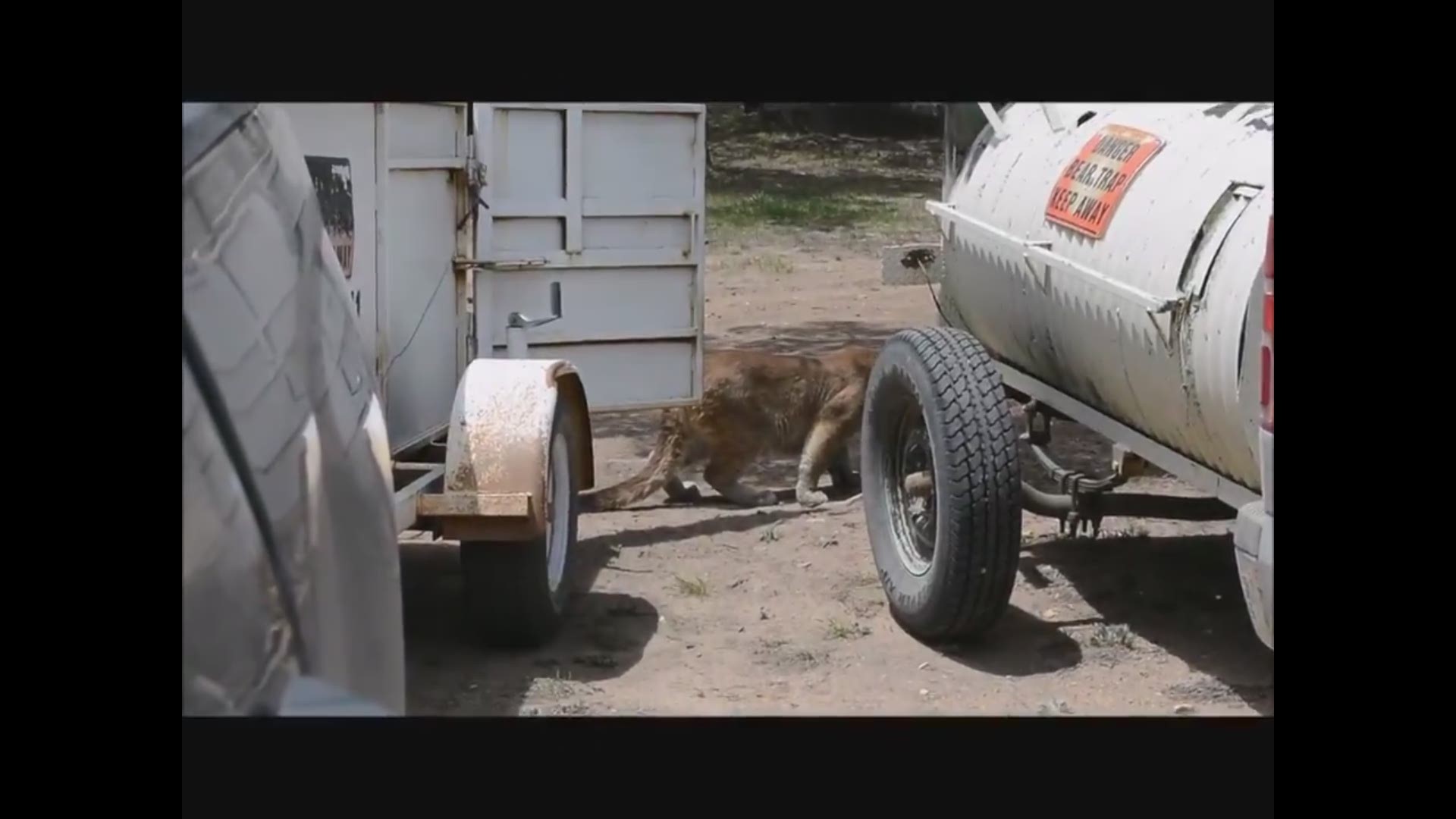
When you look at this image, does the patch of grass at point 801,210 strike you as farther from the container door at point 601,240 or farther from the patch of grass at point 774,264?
the container door at point 601,240

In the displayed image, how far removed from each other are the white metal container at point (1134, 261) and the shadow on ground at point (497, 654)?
1973mm

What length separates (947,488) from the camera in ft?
21.0

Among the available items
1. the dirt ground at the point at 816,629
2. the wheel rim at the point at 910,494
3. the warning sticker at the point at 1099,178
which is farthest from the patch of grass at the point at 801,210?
the warning sticker at the point at 1099,178

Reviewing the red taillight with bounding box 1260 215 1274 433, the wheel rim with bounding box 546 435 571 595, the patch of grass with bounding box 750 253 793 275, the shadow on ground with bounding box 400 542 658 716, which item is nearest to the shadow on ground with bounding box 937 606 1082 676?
Result: the shadow on ground with bounding box 400 542 658 716

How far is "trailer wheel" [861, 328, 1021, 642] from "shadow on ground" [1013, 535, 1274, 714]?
69cm

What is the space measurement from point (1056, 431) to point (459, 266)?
14.7 feet

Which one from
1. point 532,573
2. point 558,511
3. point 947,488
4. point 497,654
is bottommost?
point 497,654

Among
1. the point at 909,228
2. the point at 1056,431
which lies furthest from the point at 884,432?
the point at 909,228

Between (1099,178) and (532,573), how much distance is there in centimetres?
248

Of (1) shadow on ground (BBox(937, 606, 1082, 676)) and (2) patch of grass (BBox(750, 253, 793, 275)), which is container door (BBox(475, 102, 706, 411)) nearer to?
(1) shadow on ground (BBox(937, 606, 1082, 676))

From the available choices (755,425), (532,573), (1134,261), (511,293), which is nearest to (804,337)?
(755,425)

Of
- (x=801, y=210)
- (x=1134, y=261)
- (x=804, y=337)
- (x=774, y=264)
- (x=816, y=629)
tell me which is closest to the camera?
(x=1134, y=261)

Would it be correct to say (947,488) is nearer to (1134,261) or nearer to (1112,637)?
(1134,261)

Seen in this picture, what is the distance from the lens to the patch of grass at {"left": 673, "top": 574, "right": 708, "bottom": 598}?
310 inches
